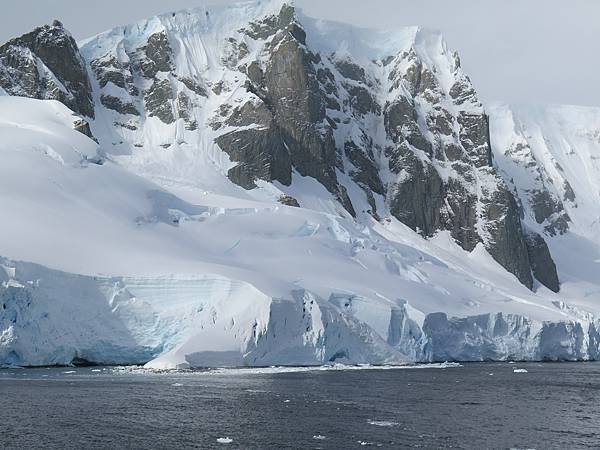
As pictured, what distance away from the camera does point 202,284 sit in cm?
7531

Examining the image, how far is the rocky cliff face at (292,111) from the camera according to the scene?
484ft

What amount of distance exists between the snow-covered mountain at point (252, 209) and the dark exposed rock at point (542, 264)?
0.38m

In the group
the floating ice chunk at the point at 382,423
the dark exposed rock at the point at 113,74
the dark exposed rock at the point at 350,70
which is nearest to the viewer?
the floating ice chunk at the point at 382,423

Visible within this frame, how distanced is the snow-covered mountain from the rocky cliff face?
41 cm

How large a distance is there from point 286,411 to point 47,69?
109m

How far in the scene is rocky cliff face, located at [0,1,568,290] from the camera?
14762 centimetres

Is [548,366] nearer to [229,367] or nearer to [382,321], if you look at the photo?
[382,321]

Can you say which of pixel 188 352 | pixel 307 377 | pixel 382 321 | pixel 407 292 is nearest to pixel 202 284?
pixel 188 352

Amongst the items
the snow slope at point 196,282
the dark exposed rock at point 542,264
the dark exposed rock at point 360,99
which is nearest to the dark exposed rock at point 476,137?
the dark exposed rock at point 360,99

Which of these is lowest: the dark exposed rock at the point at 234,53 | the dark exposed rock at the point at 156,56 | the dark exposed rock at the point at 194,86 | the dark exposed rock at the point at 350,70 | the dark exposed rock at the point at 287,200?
the dark exposed rock at the point at 287,200

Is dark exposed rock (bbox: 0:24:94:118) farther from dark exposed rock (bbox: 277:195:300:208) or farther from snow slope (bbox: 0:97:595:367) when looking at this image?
dark exposed rock (bbox: 277:195:300:208)

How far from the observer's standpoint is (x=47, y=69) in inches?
5566

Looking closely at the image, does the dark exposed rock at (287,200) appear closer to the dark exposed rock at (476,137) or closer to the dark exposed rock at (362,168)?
the dark exposed rock at (362,168)

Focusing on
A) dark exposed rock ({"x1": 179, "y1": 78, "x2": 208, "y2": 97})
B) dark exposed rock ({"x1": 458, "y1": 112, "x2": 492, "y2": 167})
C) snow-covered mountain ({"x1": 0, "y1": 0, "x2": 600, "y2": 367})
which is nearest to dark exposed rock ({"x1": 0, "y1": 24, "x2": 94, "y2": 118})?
snow-covered mountain ({"x1": 0, "y1": 0, "x2": 600, "y2": 367})
